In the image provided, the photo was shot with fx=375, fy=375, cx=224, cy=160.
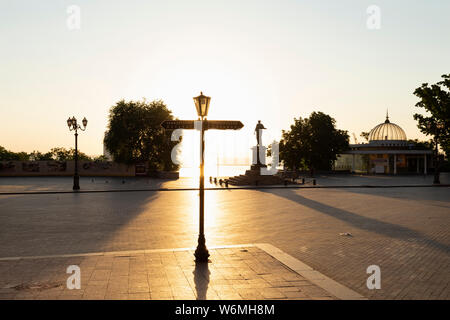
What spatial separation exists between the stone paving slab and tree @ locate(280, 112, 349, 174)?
55.1 meters

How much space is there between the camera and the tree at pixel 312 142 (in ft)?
203

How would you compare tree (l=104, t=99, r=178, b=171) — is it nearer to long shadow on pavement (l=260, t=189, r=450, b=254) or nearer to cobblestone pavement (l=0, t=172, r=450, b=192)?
cobblestone pavement (l=0, t=172, r=450, b=192)

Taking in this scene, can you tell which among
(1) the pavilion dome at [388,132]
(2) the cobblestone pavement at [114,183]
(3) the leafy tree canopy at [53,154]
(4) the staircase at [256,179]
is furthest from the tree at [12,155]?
(1) the pavilion dome at [388,132]

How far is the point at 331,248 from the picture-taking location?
9.41 meters

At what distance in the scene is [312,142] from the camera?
204 feet

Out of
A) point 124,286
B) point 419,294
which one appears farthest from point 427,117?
point 124,286

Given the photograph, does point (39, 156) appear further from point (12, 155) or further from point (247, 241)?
point (247, 241)

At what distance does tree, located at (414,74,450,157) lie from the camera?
114 ft

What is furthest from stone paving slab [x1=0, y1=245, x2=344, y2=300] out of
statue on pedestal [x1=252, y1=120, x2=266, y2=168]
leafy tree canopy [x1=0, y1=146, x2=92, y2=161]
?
leafy tree canopy [x1=0, y1=146, x2=92, y2=161]

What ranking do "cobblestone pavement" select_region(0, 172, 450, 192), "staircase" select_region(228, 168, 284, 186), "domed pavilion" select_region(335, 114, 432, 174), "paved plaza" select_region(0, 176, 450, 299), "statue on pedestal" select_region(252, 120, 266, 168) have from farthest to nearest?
"domed pavilion" select_region(335, 114, 432, 174), "statue on pedestal" select_region(252, 120, 266, 168), "staircase" select_region(228, 168, 284, 186), "cobblestone pavement" select_region(0, 172, 450, 192), "paved plaza" select_region(0, 176, 450, 299)

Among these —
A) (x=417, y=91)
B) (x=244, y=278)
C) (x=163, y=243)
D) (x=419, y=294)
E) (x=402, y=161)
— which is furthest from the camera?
(x=402, y=161)

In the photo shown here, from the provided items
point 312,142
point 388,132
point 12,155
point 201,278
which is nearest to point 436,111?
point 312,142

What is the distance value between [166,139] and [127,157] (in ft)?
19.5
